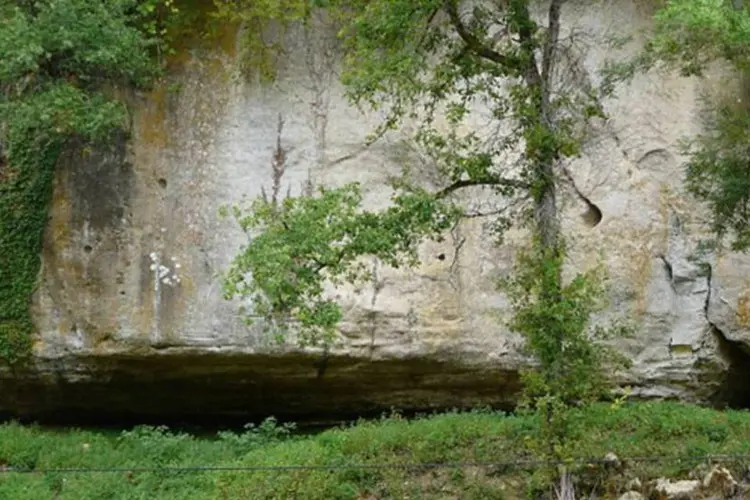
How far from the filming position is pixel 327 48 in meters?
13.8

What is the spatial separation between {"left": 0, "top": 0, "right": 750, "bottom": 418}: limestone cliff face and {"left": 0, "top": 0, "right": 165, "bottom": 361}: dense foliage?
250 mm

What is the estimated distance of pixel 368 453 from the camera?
454 inches

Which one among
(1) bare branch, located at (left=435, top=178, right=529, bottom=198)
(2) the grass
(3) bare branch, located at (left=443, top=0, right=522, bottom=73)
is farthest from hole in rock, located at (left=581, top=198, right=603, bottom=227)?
(3) bare branch, located at (left=443, top=0, right=522, bottom=73)

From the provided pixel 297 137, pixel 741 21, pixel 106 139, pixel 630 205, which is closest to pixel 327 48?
pixel 297 137

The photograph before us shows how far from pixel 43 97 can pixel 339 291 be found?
4.20 m

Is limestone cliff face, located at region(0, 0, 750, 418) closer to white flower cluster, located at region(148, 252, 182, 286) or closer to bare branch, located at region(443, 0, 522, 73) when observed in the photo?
white flower cluster, located at region(148, 252, 182, 286)

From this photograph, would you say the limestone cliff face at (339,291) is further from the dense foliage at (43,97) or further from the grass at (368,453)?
the grass at (368,453)

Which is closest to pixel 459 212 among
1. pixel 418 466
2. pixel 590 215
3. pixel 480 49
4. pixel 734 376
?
pixel 480 49

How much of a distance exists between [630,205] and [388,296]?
10.9 feet

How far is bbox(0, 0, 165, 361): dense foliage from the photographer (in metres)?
11.6

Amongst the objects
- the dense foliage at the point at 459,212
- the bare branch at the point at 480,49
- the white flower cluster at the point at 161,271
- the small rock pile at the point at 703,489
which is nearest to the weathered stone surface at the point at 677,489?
the small rock pile at the point at 703,489

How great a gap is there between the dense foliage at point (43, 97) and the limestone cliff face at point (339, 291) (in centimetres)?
25

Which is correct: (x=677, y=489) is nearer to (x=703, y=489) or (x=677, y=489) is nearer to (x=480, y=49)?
(x=703, y=489)

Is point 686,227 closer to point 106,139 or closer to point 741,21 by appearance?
point 741,21
